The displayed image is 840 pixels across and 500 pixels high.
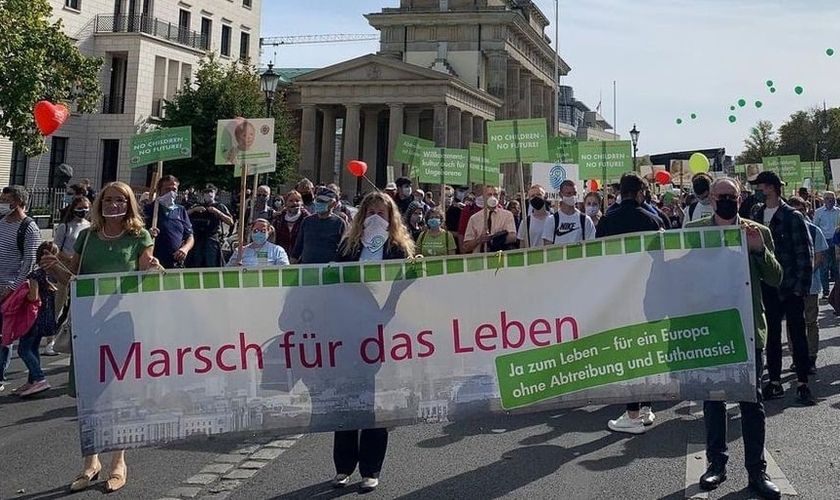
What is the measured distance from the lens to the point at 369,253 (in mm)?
5551

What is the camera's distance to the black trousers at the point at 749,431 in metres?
5.21

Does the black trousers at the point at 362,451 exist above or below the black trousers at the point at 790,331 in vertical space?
below

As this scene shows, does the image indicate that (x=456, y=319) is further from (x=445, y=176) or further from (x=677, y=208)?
(x=677, y=208)

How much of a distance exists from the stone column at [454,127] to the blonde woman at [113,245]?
51274 mm

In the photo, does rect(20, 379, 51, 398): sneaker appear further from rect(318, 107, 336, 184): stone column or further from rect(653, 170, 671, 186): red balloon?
rect(318, 107, 336, 184): stone column

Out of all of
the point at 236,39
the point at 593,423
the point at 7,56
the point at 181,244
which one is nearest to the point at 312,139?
the point at 236,39

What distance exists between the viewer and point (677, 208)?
60.4 ft

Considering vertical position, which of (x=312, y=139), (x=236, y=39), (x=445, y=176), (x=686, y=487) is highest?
(x=236, y=39)

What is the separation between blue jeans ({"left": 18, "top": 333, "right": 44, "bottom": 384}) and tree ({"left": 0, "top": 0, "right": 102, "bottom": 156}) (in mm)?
15086

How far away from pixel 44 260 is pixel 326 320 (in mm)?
1930

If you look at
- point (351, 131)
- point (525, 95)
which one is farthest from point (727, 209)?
point (525, 95)

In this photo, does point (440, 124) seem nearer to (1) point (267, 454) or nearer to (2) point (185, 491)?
(1) point (267, 454)

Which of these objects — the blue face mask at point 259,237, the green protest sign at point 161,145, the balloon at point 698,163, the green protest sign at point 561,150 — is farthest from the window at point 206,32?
the blue face mask at point 259,237

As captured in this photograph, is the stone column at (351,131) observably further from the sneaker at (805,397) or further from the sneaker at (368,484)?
the sneaker at (368,484)
